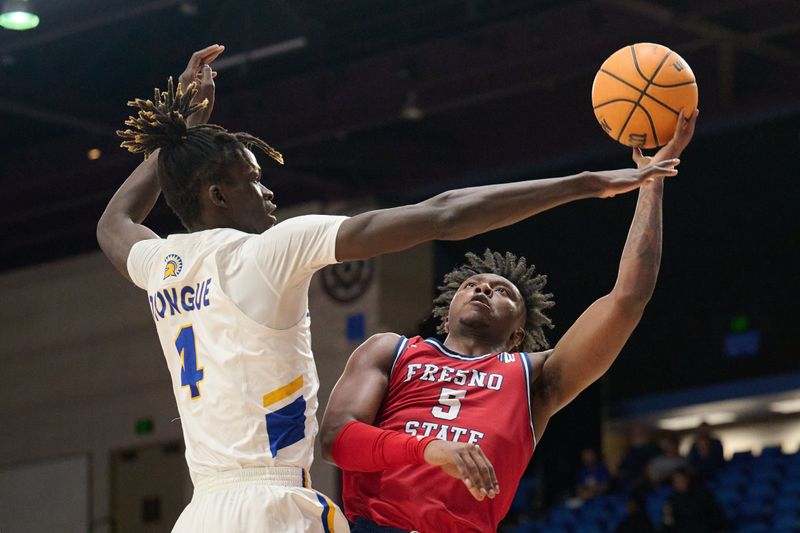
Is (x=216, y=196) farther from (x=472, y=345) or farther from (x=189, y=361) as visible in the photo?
(x=472, y=345)

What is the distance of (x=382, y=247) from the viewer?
133 inches

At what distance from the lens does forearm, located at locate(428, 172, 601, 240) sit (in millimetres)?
3316

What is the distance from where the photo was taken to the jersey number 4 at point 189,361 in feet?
11.9

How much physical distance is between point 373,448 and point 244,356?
0.72 m

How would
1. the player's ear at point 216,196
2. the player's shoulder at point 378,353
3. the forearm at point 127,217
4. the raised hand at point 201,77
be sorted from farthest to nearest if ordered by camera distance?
the player's shoulder at point 378,353, the raised hand at point 201,77, the forearm at point 127,217, the player's ear at point 216,196

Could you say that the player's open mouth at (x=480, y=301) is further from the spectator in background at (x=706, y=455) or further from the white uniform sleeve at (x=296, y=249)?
the spectator in background at (x=706, y=455)

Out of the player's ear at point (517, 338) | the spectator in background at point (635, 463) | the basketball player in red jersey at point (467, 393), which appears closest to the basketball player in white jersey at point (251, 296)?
the basketball player in red jersey at point (467, 393)

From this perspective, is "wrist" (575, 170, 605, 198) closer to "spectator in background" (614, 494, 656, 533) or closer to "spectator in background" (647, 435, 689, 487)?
"spectator in background" (614, 494, 656, 533)

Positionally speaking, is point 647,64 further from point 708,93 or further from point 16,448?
point 16,448

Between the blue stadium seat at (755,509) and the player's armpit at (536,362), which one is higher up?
the player's armpit at (536,362)

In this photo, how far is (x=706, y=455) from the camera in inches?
547

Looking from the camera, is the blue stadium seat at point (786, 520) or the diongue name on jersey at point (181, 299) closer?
the diongue name on jersey at point (181, 299)

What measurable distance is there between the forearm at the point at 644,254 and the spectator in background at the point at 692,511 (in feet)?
26.1

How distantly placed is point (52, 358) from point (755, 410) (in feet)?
32.3
